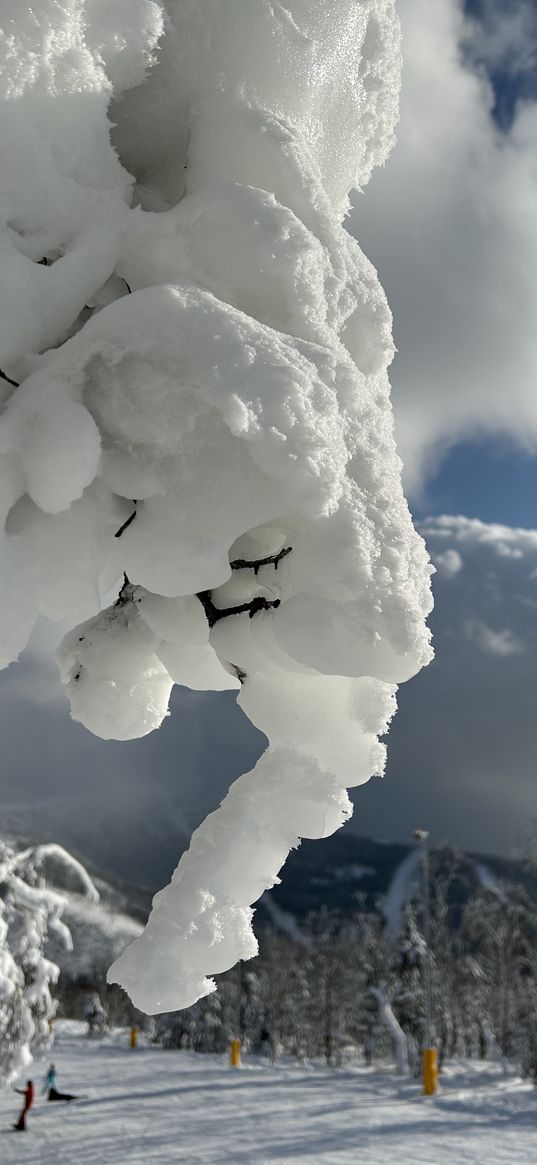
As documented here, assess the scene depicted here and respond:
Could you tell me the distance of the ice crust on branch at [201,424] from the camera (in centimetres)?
154

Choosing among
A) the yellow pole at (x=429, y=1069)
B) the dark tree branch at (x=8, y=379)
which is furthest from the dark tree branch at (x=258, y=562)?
the yellow pole at (x=429, y=1069)

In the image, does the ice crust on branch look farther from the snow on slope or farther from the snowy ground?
the snow on slope

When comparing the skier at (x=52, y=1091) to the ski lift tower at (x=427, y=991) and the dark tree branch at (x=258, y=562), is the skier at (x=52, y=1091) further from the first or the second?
the dark tree branch at (x=258, y=562)

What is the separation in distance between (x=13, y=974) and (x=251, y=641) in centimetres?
955

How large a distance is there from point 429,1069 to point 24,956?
32.8 feet

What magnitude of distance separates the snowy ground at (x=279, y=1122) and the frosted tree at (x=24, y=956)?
3099 millimetres

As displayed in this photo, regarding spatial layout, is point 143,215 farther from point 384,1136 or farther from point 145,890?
point 145,890

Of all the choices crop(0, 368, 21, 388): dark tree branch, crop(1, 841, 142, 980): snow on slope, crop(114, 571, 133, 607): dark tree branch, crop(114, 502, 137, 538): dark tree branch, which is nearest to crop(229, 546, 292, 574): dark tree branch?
crop(114, 502, 137, 538): dark tree branch

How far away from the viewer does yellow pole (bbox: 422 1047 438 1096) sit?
52.5 feet

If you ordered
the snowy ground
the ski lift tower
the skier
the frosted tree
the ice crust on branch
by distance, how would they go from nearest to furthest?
the ice crust on branch, the frosted tree, the snowy ground, the ski lift tower, the skier

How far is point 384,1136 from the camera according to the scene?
12992 mm

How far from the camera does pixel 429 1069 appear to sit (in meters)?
16.6

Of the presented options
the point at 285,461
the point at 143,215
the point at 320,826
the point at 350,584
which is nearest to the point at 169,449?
the point at 285,461

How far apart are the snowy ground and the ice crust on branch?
11630 millimetres
